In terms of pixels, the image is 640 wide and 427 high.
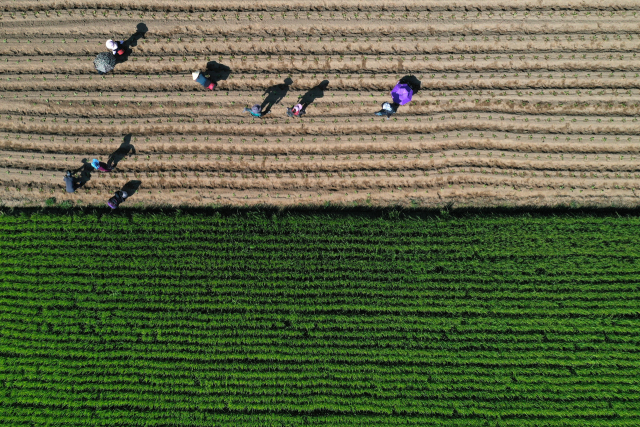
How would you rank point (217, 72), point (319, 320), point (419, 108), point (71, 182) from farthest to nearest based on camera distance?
point (217, 72) < point (419, 108) < point (71, 182) < point (319, 320)

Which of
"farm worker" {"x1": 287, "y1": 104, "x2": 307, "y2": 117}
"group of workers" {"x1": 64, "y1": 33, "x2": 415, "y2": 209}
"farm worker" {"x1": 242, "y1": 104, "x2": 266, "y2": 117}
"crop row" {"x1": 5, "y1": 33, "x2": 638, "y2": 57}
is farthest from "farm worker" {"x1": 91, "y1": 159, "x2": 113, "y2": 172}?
"farm worker" {"x1": 287, "y1": 104, "x2": 307, "y2": 117}

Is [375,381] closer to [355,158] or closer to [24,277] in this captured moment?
[355,158]

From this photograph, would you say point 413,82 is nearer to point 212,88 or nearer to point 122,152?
point 212,88

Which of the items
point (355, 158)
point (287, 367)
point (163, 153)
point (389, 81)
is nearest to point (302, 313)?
point (287, 367)

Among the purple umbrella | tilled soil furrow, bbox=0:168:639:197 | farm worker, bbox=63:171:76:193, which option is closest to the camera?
the purple umbrella

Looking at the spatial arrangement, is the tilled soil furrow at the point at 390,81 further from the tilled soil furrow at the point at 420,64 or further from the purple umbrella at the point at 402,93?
the purple umbrella at the point at 402,93

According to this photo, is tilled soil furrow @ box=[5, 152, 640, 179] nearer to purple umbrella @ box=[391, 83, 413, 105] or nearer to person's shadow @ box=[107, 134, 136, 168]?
person's shadow @ box=[107, 134, 136, 168]

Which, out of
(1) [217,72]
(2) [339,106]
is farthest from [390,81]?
(1) [217,72]
